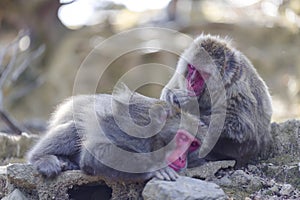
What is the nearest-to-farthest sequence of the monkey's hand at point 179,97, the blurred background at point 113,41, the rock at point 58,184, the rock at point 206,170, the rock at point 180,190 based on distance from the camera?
the rock at point 180,190, the rock at point 58,184, the rock at point 206,170, the monkey's hand at point 179,97, the blurred background at point 113,41

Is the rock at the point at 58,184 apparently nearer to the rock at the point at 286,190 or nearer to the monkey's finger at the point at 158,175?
the monkey's finger at the point at 158,175

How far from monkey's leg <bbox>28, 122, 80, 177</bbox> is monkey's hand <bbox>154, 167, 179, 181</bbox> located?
56 centimetres

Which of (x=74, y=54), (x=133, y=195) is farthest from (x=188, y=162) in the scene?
(x=74, y=54)

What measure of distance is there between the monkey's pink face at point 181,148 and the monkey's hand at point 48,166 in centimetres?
57

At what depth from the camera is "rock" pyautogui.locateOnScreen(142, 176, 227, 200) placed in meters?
2.59

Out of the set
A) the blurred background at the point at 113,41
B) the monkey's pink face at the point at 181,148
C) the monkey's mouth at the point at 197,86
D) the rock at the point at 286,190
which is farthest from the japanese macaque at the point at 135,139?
the blurred background at the point at 113,41

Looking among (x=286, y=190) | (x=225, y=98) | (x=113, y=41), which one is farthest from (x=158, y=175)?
(x=113, y=41)

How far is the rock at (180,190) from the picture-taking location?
2.59m

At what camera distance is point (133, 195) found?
9.71 feet

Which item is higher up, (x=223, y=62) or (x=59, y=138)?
(x=223, y=62)

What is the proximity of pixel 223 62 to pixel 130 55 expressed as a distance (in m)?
5.87

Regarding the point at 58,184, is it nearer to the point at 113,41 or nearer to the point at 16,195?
the point at 16,195

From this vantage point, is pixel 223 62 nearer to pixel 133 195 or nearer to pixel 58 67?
pixel 133 195

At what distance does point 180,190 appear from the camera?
8.59ft
